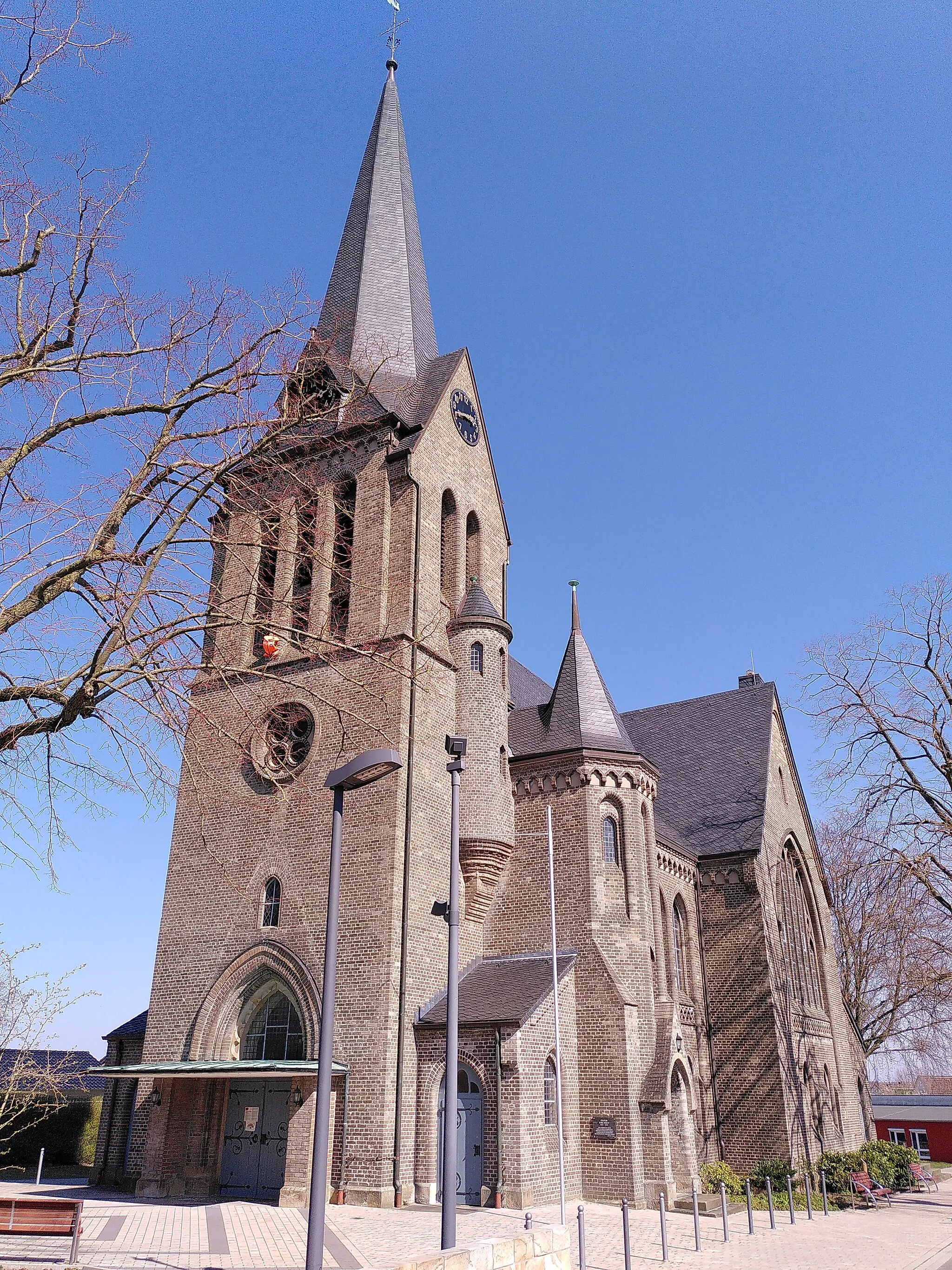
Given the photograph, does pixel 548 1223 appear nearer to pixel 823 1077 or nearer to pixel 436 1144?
pixel 436 1144

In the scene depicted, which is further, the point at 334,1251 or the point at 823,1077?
the point at 823,1077

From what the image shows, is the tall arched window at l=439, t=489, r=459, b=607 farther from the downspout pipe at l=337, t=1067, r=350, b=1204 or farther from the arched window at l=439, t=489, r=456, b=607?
the downspout pipe at l=337, t=1067, r=350, b=1204

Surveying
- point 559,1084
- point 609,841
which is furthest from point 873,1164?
point 559,1084

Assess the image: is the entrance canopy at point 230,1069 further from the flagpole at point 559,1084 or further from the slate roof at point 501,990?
the flagpole at point 559,1084

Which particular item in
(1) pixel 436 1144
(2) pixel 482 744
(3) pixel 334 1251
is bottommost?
(3) pixel 334 1251

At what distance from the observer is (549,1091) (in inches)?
796

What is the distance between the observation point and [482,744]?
79.7ft

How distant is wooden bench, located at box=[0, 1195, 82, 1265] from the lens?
1195 cm

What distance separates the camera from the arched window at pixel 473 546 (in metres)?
27.6

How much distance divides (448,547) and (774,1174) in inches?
691

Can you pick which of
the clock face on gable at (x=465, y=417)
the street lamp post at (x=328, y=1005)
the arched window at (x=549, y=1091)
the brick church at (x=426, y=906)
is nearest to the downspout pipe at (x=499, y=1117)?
the brick church at (x=426, y=906)

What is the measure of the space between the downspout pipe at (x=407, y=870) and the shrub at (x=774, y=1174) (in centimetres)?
1033

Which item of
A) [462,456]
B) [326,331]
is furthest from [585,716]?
[326,331]

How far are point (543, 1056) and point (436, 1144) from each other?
104 inches
